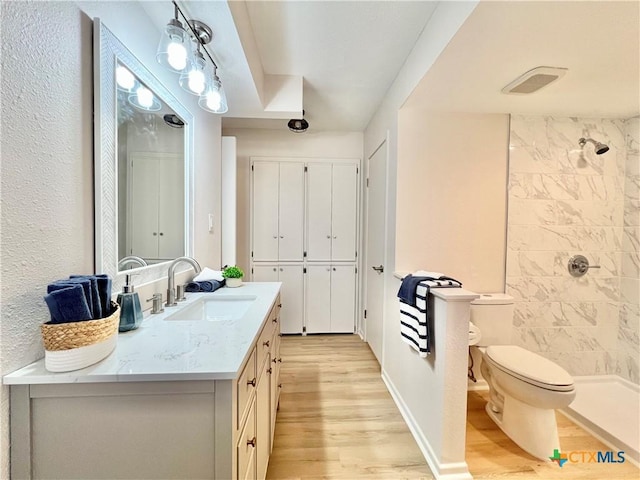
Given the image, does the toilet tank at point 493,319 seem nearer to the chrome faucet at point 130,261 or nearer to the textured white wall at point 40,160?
the chrome faucet at point 130,261

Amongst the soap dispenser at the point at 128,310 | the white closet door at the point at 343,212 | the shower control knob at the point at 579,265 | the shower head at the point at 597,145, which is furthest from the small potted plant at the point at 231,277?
the shower head at the point at 597,145

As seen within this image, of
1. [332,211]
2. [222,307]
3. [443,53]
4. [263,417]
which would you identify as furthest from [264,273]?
[443,53]

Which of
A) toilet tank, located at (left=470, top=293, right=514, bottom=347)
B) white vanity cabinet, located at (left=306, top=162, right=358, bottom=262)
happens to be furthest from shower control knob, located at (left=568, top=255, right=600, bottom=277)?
white vanity cabinet, located at (left=306, top=162, right=358, bottom=262)

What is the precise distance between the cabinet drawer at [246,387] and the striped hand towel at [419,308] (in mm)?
881

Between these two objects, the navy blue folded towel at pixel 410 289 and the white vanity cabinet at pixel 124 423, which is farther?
the navy blue folded towel at pixel 410 289

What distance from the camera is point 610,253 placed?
7.07ft

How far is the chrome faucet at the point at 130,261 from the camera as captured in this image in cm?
111

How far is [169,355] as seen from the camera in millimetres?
795

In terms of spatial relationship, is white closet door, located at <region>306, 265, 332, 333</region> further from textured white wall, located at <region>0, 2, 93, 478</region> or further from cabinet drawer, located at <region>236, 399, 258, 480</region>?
textured white wall, located at <region>0, 2, 93, 478</region>

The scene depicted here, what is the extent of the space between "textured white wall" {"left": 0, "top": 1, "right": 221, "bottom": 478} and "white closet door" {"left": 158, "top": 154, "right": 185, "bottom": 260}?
19.1 inches

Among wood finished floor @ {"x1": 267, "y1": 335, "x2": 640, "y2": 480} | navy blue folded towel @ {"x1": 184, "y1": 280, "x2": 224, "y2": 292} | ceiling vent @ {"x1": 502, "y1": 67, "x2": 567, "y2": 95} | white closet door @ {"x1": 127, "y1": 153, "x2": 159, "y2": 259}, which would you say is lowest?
wood finished floor @ {"x1": 267, "y1": 335, "x2": 640, "y2": 480}

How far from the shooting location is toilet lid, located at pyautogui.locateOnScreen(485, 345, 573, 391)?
55.9 inches

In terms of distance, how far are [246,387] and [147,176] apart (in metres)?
1.08

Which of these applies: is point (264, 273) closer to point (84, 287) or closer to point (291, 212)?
point (291, 212)
